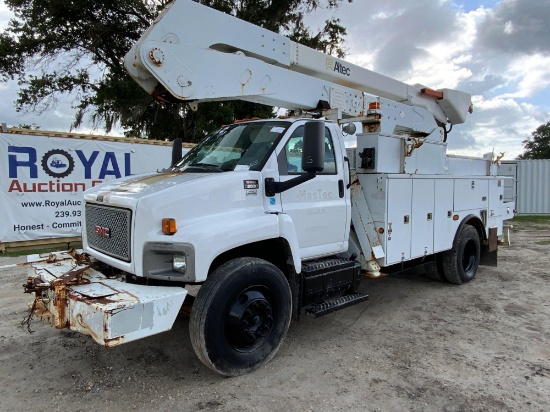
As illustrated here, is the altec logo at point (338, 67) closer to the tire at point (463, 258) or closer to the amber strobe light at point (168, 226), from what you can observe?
the tire at point (463, 258)

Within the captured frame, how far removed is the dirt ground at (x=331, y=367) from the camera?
3.29 meters

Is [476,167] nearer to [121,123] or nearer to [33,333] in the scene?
[33,333]

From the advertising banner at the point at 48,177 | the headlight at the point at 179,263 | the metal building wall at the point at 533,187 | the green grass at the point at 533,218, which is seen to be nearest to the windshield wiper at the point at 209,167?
the headlight at the point at 179,263

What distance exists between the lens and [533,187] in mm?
19859

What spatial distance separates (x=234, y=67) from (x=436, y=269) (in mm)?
4826

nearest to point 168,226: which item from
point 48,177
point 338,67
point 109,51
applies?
point 338,67

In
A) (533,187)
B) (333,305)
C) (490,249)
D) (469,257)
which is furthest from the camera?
(533,187)

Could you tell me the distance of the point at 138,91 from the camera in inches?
571

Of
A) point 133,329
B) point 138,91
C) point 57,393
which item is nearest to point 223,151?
point 133,329

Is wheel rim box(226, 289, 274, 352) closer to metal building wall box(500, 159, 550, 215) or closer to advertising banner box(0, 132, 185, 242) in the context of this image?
advertising banner box(0, 132, 185, 242)

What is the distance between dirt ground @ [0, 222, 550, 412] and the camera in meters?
3.29

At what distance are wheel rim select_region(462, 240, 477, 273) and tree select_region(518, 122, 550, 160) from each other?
41.2 m

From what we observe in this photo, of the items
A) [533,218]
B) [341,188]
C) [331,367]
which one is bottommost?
[331,367]

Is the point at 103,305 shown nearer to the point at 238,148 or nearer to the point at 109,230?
the point at 109,230
